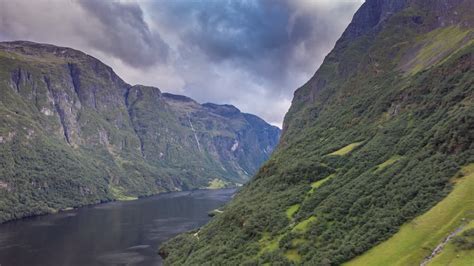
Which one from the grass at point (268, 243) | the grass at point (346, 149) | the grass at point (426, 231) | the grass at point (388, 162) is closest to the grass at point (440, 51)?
the grass at point (346, 149)

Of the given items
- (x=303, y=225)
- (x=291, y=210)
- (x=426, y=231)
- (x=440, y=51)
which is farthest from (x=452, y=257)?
(x=440, y=51)

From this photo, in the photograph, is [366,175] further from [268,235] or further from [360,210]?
[268,235]

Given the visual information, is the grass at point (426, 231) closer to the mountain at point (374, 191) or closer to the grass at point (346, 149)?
the mountain at point (374, 191)

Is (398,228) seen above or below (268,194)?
below

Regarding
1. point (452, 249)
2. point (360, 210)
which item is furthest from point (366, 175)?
point (452, 249)

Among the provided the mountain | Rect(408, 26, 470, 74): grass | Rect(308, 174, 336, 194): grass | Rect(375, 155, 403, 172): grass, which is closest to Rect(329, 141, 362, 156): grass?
the mountain

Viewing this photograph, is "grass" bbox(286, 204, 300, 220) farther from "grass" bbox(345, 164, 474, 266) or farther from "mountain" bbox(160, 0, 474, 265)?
"grass" bbox(345, 164, 474, 266)

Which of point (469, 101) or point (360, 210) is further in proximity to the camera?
point (469, 101)

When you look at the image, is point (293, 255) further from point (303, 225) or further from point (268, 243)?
point (268, 243)
